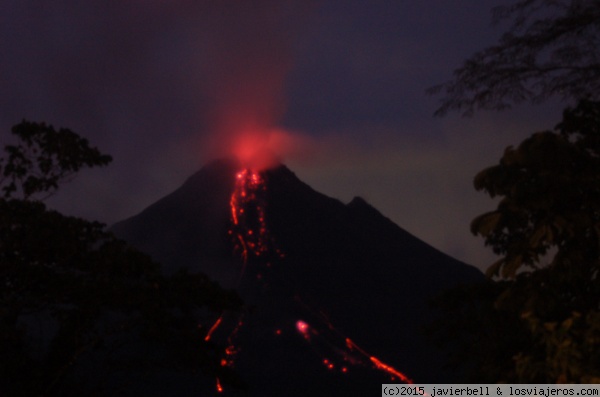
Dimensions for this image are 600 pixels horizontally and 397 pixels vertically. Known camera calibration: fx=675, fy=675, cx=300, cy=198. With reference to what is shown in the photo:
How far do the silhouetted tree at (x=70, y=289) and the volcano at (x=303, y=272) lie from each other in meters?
7.09

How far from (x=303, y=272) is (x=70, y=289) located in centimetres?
1398

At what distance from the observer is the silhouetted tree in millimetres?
7816

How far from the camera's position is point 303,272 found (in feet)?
71.3

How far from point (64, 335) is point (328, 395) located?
8930 millimetres

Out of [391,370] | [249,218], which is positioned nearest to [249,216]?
[249,218]

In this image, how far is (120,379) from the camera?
16469mm

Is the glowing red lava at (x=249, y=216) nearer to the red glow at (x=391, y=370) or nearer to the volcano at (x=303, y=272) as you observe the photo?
the volcano at (x=303, y=272)

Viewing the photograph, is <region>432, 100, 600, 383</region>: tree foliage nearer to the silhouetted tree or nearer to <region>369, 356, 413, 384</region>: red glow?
the silhouetted tree

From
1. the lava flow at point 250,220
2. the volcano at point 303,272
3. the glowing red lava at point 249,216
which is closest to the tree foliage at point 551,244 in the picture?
the volcano at point 303,272

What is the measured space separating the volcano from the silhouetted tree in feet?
23.3

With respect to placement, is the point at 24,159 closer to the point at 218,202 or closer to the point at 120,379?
the point at 120,379

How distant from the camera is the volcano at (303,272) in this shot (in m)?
17.4

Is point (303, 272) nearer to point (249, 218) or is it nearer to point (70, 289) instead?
point (249, 218)

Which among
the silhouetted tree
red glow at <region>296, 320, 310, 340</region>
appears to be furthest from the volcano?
the silhouetted tree
